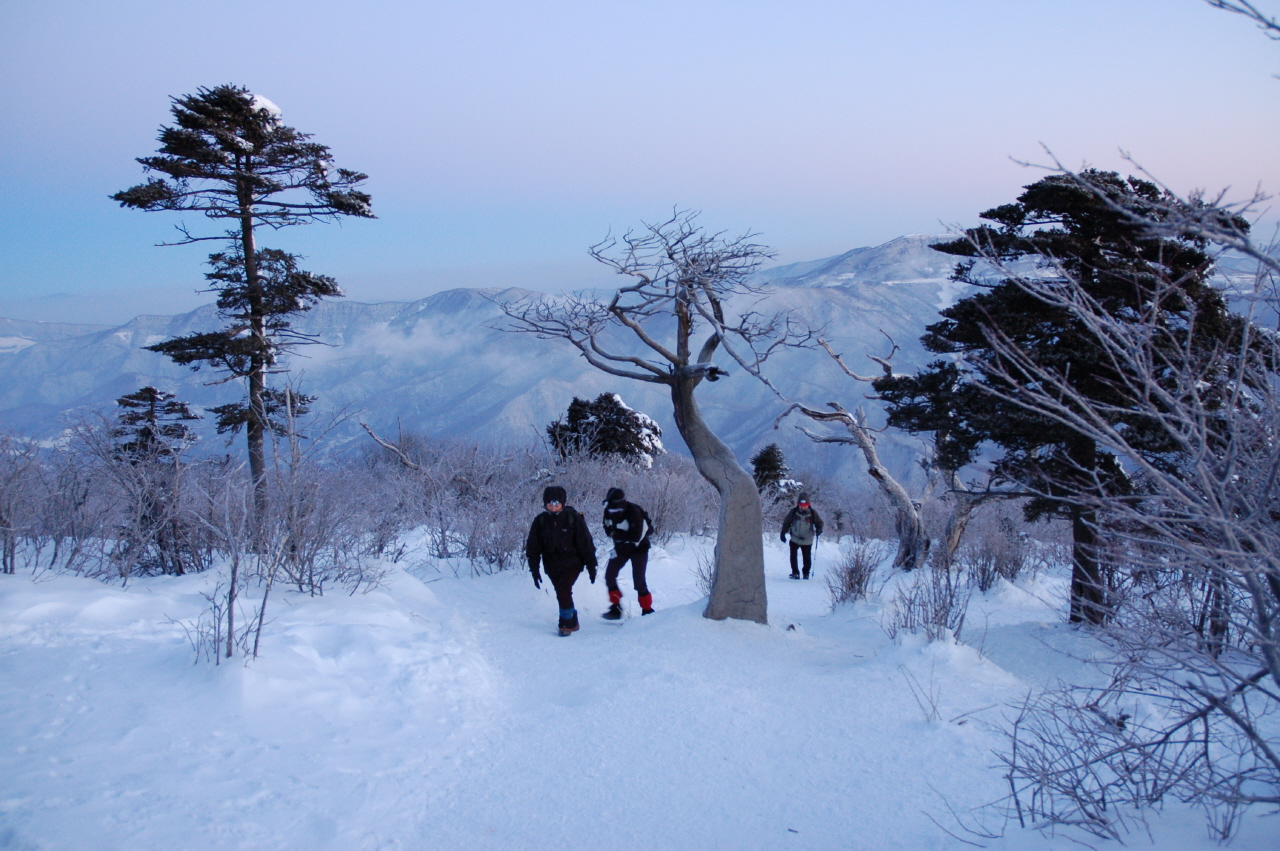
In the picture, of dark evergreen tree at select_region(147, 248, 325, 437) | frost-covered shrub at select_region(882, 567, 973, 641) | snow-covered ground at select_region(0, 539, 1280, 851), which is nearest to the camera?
snow-covered ground at select_region(0, 539, 1280, 851)

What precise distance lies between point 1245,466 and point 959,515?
434 inches

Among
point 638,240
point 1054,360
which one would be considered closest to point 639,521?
point 638,240

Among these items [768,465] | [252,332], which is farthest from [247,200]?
[768,465]

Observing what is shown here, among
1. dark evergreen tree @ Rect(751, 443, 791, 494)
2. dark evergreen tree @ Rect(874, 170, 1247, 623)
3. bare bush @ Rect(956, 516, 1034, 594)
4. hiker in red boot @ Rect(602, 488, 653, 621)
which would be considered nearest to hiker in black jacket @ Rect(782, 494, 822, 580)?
bare bush @ Rect(956, 516, 1034, 594)

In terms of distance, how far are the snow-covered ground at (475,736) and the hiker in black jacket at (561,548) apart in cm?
45

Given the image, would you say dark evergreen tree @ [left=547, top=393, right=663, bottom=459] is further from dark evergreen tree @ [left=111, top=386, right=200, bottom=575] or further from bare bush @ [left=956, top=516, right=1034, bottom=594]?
dark evergreen tree @ [left=111, top=386, right=200, bottom=575]

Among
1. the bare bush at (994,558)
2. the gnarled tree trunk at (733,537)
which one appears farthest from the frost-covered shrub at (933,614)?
the bare bush at (994,558)

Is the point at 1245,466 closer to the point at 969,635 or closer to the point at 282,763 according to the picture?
the point at 282,763

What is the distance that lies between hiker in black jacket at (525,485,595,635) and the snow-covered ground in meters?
0.45

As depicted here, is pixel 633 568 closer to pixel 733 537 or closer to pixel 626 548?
pixel 626 548

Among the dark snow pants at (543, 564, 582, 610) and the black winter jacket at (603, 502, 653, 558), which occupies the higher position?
the black winter jacket at (603, 502, 653, 558)

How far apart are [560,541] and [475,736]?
2736 millimetres

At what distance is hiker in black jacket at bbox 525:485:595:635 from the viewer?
283 inches

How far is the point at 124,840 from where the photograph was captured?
10.1 feet
